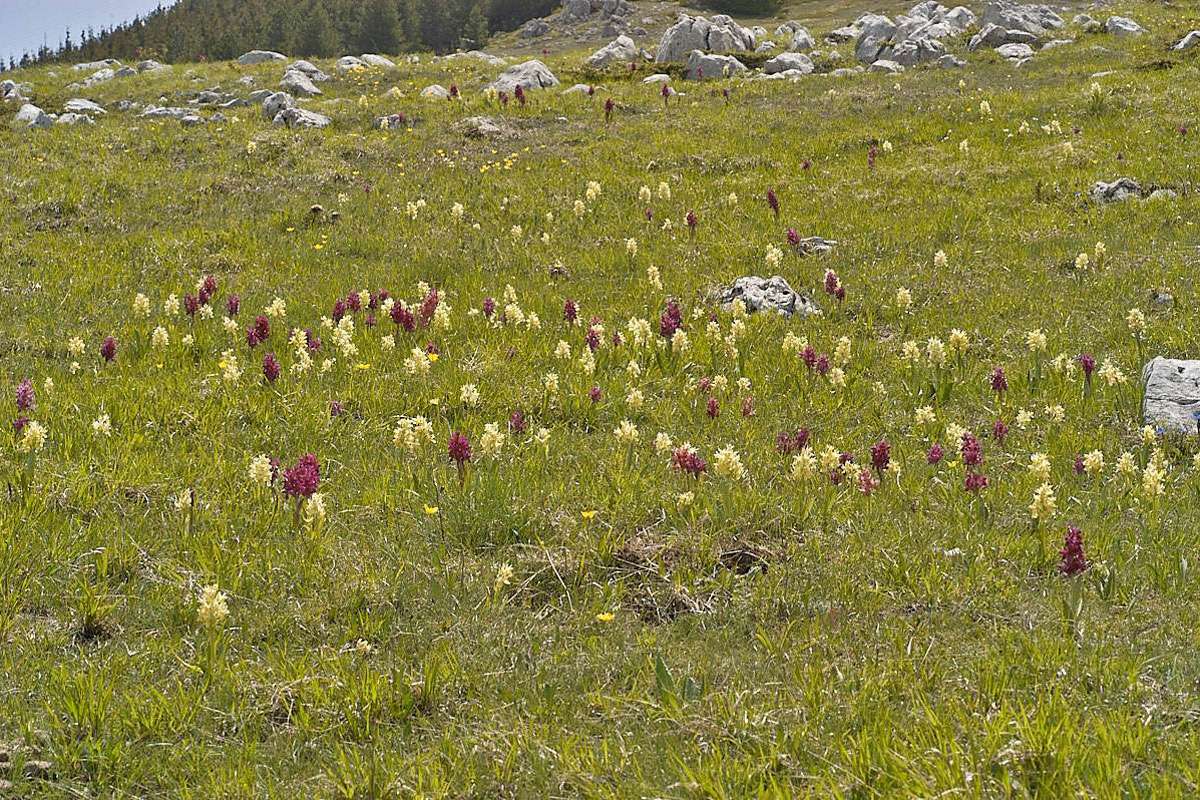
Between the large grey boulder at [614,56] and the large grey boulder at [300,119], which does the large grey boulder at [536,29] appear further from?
the large grey boulder at [300,119]

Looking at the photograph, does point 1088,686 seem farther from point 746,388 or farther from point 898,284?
point 898,284

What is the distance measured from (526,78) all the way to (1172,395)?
24.1m

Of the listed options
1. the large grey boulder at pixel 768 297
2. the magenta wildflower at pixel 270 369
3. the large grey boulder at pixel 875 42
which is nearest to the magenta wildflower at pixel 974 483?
the large grey boulder at pixel 768 297

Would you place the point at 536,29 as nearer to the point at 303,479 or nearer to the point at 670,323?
the point at 670,323

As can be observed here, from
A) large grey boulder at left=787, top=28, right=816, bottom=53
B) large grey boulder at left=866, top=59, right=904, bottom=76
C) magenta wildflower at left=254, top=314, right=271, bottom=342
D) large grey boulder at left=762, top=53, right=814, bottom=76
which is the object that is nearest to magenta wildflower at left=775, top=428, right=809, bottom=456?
magenta wildflower at left=254, top=314, right=271, bottom=342

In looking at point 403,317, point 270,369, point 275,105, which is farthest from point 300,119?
point 270,369

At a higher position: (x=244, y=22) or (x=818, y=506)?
(x=244, y=22)

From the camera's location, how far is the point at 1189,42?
85.0 feet

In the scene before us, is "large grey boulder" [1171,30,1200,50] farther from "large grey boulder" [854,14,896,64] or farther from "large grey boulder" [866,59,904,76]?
"large grey boulder" [854,14,896,64]

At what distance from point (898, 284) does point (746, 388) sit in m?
4.69

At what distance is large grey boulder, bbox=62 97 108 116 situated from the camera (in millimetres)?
25469

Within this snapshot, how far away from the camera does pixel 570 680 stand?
4219 mm

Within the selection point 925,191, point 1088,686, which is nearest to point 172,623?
point 1088,686

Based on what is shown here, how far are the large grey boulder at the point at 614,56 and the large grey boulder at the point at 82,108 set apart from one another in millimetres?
16194
